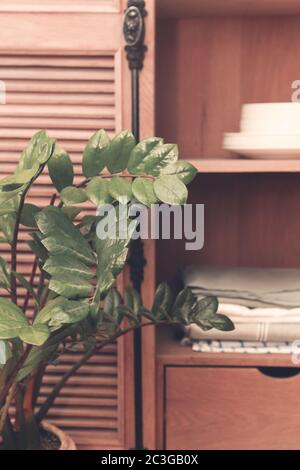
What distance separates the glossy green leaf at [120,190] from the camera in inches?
37.9

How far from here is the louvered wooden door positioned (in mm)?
1221

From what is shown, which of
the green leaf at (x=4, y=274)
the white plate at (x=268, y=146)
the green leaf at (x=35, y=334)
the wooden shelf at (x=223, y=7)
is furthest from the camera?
the wooden shelf at (x=223, y=7)

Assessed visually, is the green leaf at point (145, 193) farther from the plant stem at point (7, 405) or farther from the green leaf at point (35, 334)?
the plant stem at point (7, 405)

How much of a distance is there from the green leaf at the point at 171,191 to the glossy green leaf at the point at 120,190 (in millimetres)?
47

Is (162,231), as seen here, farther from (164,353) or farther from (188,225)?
(164,353)

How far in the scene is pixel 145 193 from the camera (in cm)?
96

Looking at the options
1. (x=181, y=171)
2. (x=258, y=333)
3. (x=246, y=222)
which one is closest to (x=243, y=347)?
(x=258, y=333)

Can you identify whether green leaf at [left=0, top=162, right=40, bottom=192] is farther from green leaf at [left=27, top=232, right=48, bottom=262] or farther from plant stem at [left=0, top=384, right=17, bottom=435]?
plant stem at [left=0, top=384, right=17, bottom=435]

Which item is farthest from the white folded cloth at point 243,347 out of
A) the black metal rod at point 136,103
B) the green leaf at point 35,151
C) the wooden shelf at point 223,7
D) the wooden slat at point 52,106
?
the wooden shelf at point 223,7

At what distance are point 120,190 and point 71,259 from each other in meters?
0.13

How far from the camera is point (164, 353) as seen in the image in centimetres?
137

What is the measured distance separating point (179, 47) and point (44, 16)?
50 cm

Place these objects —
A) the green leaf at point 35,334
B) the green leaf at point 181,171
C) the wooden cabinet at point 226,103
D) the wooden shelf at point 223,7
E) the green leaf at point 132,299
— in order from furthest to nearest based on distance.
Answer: the wooden cabinet at point 226,103, the wooden shelf at point 223,7, the green leaf at point 132,299, the green leaf at point 181,171, the green leaf at point 35,334

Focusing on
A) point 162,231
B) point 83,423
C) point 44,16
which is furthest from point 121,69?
point 83,423
